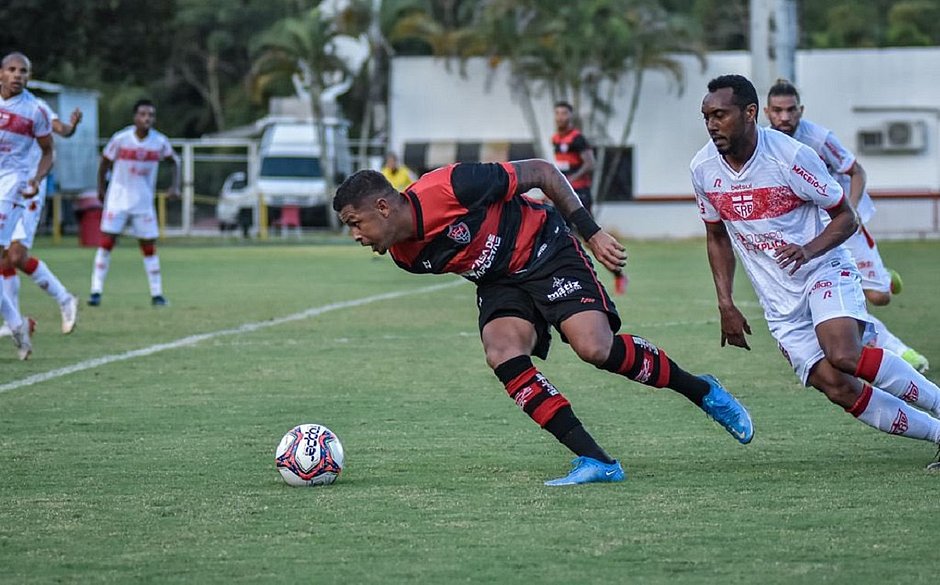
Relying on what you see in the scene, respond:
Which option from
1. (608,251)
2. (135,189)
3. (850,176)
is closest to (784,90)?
(850,176)

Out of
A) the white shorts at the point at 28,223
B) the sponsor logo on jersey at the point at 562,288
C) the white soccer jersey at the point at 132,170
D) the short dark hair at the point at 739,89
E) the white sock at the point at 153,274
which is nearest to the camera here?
the short dark hair at the point at 739,89

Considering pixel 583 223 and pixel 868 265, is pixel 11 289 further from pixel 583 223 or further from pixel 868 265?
pixel 583 223

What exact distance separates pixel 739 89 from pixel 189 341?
7.55 metres

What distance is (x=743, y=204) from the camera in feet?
22.2

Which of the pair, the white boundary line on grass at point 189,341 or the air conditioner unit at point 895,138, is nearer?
the white boundary line on grass at point 189,341

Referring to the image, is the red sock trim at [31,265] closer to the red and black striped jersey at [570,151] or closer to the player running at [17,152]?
the player running at [17,152]

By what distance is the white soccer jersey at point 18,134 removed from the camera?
472 inches

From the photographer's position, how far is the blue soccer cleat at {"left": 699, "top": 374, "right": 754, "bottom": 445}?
6.97 m

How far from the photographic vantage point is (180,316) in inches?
621

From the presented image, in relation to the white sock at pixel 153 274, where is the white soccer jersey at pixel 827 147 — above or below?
above

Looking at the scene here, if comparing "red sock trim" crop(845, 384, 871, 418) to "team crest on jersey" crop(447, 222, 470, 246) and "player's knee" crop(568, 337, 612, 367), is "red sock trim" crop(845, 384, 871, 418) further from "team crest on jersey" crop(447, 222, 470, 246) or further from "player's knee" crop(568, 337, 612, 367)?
"team crest on jersey" crop(447, 222, 470, 246)

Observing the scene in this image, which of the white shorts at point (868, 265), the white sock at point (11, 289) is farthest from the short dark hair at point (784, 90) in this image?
the white sock at point (11, 289)

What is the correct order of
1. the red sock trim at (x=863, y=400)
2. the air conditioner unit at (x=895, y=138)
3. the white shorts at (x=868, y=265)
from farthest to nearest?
the air conditioner unit at (x=895, y=138), the white shorts at (x=868, y=265), the red sock trim at (x=863, y=400)

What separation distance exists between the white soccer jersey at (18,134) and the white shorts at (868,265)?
605cm
